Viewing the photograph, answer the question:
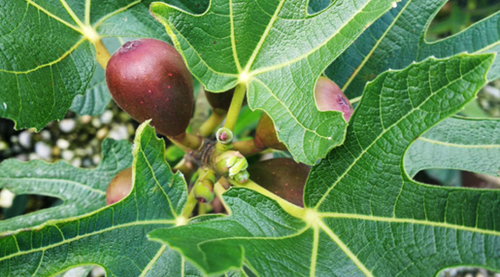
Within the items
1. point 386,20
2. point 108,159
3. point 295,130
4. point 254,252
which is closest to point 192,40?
point 295,130

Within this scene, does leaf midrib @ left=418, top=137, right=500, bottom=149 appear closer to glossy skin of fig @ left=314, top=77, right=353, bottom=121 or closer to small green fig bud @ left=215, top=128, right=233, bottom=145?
glossy skin of fig @ left=314, top=77, right=353, bottom=121

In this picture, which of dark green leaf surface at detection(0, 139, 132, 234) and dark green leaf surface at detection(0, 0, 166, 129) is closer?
dark green leaf surface at detection(0, 0, 166, 129)

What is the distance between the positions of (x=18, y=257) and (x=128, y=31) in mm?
496

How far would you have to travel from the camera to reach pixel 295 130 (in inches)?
28.9

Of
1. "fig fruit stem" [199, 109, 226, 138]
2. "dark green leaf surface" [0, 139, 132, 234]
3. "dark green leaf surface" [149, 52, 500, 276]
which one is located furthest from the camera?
"dark green leaf surface" [0, 139, 132, 234]

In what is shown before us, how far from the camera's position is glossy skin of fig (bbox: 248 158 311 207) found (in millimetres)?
865

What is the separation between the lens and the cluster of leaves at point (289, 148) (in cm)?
64

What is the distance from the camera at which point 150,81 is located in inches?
29.4

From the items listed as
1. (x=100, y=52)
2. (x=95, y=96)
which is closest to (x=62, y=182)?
(x=95, y=96)

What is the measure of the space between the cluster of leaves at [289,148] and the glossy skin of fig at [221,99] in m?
0.13

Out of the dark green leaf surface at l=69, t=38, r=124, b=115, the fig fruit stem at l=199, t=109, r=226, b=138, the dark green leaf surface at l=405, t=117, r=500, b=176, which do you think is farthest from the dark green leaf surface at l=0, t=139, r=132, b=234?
the dark green leaf surface at l=405, t=117, r=500, b=176

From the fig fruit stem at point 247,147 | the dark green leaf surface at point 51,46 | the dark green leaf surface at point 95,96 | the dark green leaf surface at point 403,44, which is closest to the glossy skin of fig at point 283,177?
the fig fruit stem at point 247,147

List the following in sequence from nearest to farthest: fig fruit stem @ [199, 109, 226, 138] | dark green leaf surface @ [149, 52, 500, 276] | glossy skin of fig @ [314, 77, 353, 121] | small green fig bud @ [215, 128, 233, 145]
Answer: dark green leaf surface @ [149, 52, 500, 276]
glossy skin of fig @ [314, 77, 353, 121]
small green fig bud @ [215, 128, 233, 145]
fig fruit stem @ [199, 109, 226, 138]

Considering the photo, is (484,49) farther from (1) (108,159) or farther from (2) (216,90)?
(1) (108,159)
